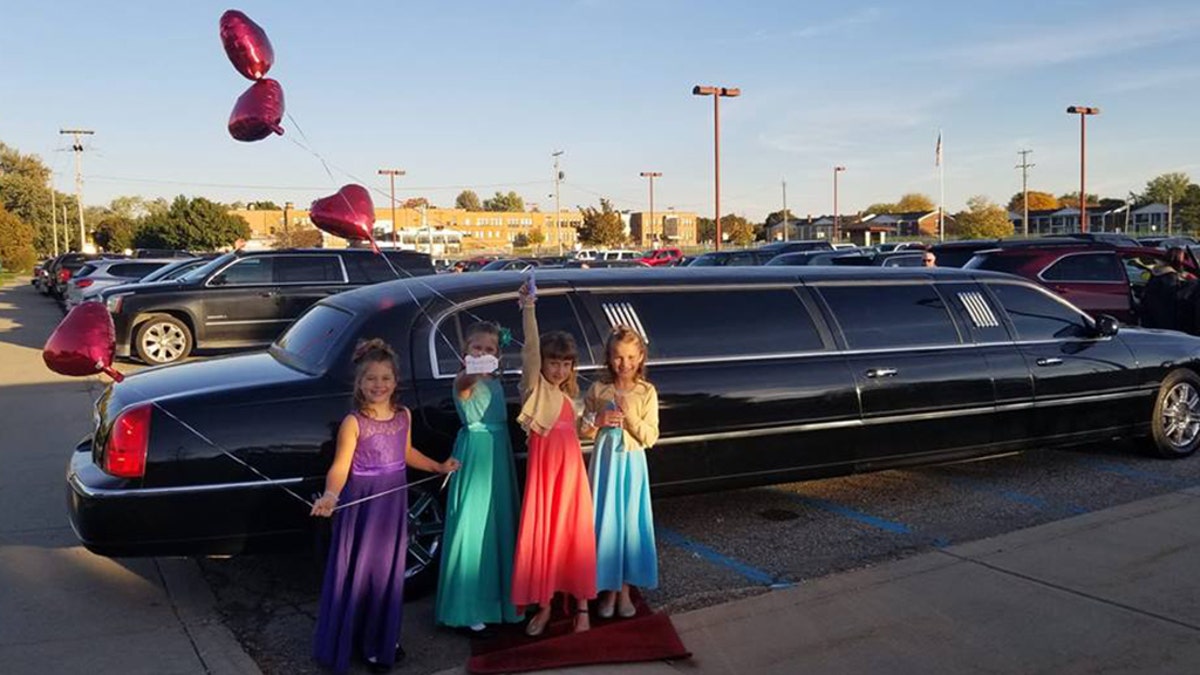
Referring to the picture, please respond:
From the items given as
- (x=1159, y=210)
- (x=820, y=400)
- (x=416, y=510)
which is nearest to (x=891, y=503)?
(x=820, y=400)

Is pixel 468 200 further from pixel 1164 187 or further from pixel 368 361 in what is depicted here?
pixel 368 361

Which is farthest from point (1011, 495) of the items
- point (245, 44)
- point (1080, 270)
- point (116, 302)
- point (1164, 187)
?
point (1164, 187)

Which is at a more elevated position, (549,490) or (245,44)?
(245,44)

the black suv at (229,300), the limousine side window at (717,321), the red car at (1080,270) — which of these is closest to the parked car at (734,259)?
the red car at (1080,270)

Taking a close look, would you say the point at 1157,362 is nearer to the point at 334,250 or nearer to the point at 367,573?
the point at 367,573

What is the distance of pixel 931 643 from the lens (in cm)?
380

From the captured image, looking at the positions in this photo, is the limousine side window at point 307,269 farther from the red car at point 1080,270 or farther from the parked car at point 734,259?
the parked car at point 734,259

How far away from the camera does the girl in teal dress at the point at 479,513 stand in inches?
150

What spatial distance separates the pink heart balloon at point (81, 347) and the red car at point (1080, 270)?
1000 centimetres

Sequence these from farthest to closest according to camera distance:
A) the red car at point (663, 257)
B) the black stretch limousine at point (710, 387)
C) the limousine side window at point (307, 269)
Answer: the red car at point (663, 257) < the limousine side window at point (307, 269) < the black stretch limousine at point (710, 387)

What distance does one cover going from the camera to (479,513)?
3844mm

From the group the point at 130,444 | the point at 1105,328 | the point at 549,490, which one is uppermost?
the point at 1105,328

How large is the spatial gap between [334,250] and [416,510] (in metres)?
9.90

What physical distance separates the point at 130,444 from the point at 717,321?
3.02 m
